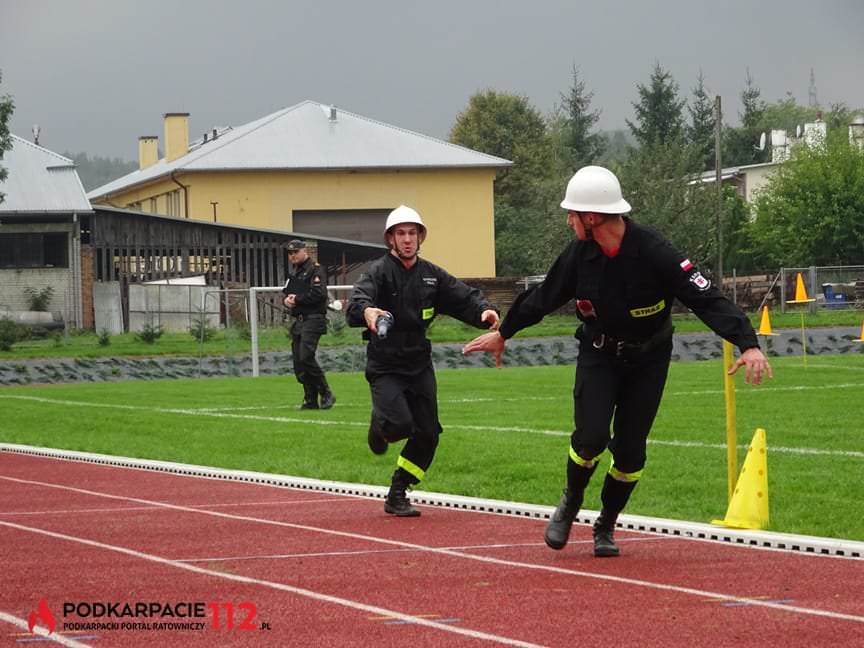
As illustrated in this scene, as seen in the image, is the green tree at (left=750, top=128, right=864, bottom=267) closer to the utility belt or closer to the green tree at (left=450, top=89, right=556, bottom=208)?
the green tree at (left=450, top=89, right=556, bottom=208)

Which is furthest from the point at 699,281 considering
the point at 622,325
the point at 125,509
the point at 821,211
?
the point at 821,211

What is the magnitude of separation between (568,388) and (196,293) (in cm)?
2324

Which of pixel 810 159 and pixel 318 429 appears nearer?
pixel 318 429

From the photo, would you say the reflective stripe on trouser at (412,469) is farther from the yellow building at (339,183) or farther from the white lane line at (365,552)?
the yellow building at (339,183)

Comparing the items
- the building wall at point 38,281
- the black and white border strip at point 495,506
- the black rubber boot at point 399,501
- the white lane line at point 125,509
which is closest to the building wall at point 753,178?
the building wall at point 38,281

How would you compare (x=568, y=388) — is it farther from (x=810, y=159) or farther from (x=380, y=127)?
(x=380, y=127)

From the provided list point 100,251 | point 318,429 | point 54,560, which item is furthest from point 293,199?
point 54,560

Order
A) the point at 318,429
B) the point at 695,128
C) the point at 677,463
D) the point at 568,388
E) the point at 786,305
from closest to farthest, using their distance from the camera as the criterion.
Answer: the point at 677,463
the point at 318,429
the point at 568,388
the point at 786,305
the point at 695,128

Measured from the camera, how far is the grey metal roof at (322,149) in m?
72.1

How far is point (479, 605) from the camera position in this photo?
25.1 ft

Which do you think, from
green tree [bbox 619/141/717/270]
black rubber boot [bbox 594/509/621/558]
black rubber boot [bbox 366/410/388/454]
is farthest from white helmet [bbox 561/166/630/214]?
green tree [bbox 619/141/717/270]

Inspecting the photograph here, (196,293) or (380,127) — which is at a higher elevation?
(380,127)

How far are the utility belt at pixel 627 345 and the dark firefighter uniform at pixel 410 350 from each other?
2.49 meters

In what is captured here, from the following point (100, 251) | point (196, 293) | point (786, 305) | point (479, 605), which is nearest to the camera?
point (479, 605)
